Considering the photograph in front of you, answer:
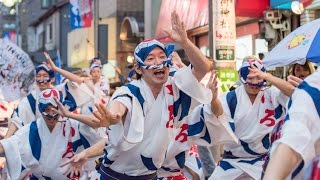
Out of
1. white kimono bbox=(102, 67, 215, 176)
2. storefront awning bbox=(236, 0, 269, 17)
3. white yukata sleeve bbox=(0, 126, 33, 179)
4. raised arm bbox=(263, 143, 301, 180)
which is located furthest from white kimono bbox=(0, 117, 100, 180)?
storefront awning bbox=(236, 0, 269, 17)

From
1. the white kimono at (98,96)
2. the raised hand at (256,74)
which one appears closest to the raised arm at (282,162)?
the raised hand at (256,74)

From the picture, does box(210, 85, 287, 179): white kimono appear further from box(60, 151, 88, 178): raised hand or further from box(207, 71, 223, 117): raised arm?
box(60, 151, 88, 178): raised hand

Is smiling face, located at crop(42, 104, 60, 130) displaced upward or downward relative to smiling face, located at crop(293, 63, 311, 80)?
downward

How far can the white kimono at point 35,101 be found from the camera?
7717 millimetres

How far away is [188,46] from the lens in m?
4.52

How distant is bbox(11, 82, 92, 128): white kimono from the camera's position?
25.3 feet

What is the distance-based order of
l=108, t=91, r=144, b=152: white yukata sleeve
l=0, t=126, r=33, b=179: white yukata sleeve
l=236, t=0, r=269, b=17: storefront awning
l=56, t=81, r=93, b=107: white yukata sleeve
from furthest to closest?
l=236, t=0, r=269, b=17: storefront awning → l=56, t=81, r=93, b=107: white yukata sleeve → l=0, t=126, r=33, b=179: white yukata sleeve → l=108, t=91, r=144, b=152: white yukata sleeve

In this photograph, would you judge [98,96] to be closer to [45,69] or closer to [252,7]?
[45,69]

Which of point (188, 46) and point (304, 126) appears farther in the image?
point (188, 46)

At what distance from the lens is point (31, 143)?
239 inches

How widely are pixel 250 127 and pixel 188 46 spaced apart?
69.1 inches

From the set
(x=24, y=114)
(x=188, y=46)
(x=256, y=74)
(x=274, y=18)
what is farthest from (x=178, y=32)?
(x=274, y=18)

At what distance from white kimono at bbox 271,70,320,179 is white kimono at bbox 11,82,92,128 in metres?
5.09

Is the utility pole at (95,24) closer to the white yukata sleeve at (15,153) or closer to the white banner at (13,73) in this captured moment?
the white banner at (13,73)
